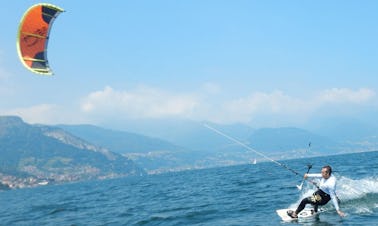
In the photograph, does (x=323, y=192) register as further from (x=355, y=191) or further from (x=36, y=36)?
(x=36, y=36)

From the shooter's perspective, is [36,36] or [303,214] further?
[36,36]

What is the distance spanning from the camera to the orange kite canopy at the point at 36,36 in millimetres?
25373

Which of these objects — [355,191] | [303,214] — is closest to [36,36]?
[303,214]

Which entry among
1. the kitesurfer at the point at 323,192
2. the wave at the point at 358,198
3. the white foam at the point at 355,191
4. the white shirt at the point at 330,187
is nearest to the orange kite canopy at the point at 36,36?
the kitesurfer at the point at 323,192

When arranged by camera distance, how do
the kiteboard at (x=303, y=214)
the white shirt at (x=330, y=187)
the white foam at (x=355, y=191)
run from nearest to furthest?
the white shirt at (x=330, y=187) < the kiteboard at (x=303, y=214) < the white foam at (x=355, y=191)

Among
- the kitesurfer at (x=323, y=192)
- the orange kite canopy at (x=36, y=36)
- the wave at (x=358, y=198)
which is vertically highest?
the orange kite canopy at (x=36, y=36)

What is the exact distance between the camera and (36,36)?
86.3ft

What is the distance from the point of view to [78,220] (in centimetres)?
3212

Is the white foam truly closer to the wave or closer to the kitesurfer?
the wave

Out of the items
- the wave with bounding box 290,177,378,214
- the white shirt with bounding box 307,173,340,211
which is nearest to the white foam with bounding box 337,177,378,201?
the wave with bounding box 290,177,378,214

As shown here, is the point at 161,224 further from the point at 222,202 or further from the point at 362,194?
the point at 362,194

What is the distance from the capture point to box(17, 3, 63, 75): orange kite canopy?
25.4 meters

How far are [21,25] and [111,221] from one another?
539 inches

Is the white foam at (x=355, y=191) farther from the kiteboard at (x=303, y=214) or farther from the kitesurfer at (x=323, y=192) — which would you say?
the kitesurfer at (x=323, y=192)
